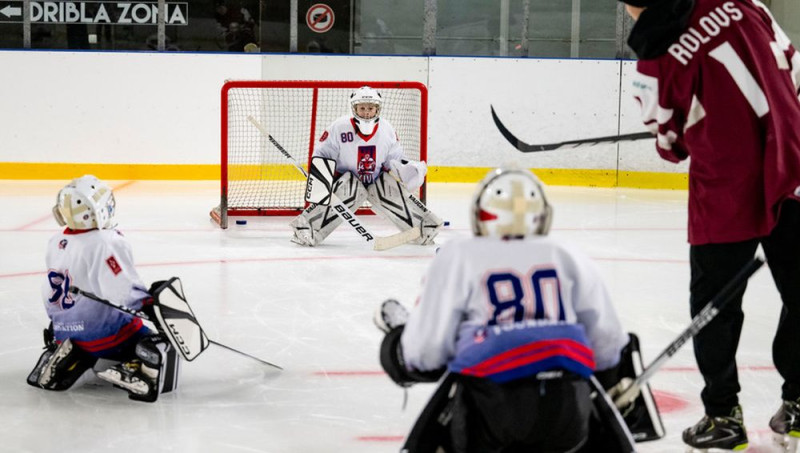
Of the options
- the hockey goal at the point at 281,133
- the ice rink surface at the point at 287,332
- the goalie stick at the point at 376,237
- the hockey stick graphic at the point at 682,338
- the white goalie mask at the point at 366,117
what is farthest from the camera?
the hockey goal at the point at 281,133

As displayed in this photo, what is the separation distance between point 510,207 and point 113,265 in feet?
4.89

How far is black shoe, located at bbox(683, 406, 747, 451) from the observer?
261 centimetres

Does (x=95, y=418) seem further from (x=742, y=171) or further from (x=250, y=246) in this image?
(x=250, y=246)

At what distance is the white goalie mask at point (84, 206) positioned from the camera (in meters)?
3.03

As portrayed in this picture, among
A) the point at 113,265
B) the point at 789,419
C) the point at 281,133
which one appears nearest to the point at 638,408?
the point at 789,419

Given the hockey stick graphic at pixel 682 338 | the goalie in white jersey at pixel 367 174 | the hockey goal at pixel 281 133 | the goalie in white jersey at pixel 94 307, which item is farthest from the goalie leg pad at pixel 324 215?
the hockey stick graphic at pixel 682 338

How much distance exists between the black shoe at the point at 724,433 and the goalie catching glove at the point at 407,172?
3875mm

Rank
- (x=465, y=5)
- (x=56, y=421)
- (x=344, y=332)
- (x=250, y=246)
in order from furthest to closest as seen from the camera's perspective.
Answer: (x=465, y=5)
(x=250, y=246)
(x=344, y=332)
(x=56, y=421)

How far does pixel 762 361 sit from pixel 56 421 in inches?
90.3

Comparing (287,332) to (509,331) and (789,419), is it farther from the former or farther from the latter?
(509,331)

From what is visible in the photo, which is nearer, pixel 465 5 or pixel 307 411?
pixel 307 411

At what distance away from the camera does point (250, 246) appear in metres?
6.24

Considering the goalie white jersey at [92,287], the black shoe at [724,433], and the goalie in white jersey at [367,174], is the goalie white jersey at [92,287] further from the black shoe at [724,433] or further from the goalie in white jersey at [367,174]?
the goalie in white jersey at [367,174]

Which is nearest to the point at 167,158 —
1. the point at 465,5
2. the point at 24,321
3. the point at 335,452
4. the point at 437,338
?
the point at 465,5
